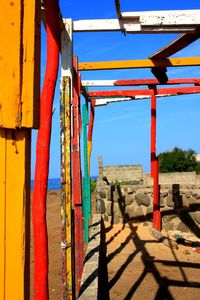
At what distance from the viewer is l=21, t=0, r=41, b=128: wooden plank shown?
1468 mm

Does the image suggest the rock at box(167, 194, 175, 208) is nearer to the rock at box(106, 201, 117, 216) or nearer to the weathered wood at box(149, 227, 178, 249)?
the weathered wood at box(149, 227, 178, 249)

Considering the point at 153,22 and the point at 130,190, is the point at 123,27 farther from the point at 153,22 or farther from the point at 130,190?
the point at 130,190

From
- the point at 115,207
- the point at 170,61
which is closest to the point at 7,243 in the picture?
the point at 170,61

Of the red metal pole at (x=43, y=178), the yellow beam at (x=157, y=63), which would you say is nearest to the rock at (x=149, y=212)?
the yellow beam at (x=157, y=63)

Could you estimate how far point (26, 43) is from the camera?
58.9 inches

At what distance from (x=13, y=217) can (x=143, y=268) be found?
6.19m

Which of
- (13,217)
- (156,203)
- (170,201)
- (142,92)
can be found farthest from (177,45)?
(170,201)

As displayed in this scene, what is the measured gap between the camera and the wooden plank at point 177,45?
16.2ft

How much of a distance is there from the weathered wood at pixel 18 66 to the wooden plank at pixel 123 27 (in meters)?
3.05

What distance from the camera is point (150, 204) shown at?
11.3m

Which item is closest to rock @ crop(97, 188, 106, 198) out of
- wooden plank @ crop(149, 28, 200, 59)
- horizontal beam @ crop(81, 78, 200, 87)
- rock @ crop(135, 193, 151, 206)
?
rock @ crop(135, 193, 151, 206)

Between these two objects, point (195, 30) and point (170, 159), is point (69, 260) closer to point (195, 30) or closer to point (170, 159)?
point (195, 30)

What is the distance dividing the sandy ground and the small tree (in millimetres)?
24185

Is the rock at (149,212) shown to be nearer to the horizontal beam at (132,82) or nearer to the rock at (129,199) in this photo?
the rock at (129,199)
